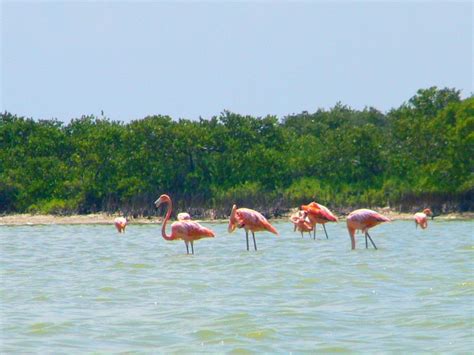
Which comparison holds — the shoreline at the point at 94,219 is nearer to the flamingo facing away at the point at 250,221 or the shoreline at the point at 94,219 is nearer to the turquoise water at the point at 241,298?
the turquoise water at the point at 241,298

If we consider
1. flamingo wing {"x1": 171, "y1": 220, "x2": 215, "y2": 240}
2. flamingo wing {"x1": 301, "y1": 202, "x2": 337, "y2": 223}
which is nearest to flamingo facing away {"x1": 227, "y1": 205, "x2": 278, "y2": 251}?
flamingo wing {"x1": 171, "y1": 220, "x2": 215, "y2": 240}

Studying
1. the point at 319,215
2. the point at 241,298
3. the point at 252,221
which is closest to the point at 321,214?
the point at 319,215

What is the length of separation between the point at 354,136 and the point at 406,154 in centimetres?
170

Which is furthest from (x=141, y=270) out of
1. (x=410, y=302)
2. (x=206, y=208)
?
(x=206, y=208)

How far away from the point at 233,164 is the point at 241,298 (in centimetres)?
2329

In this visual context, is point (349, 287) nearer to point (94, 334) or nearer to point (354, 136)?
point (94, 334)

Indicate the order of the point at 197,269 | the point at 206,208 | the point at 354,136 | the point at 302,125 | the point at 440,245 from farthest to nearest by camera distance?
1. the point at 302,125
2. the point at 354,136
3. the point at 206,208
4. the point at 440,245
5. the point at 197,269

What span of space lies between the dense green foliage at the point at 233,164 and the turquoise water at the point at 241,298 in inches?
504

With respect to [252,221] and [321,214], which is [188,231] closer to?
[252,221]

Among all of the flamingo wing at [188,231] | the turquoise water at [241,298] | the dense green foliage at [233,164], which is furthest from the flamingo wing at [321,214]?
the dense green foliage at [233,164]

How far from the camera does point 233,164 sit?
1384 inches

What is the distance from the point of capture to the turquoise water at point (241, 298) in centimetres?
927

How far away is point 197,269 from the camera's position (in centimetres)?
1543

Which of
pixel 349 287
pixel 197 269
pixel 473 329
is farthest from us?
pixel 197 269
